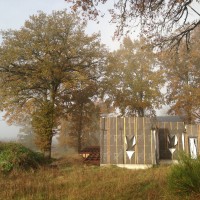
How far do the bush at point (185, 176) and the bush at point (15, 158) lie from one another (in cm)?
1008

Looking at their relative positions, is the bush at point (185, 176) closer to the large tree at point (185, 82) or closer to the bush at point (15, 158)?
the bush at point (15, 158)

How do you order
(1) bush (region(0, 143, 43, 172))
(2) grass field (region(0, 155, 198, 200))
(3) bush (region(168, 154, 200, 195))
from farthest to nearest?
(1) bush (region(0, 143, 43, 172)) < (2) grass field (region(0, 155, 198, 200)) < (3) bush (region(168, 154, 200, 195))

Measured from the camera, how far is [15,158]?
15.0 m

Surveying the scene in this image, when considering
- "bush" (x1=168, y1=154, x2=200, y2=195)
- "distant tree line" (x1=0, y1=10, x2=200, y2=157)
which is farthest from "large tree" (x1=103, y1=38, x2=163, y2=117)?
"bush" (x1=168, y1=154, x2=200, y2=195)

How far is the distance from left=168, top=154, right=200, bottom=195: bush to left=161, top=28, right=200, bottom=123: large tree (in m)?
22.3

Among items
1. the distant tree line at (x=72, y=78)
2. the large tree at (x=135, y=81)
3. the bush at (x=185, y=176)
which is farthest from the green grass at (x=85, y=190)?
the large tree at (x=135, y=81)

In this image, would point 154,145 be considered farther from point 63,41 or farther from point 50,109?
point 63,41

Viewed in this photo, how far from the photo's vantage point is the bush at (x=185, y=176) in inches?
278

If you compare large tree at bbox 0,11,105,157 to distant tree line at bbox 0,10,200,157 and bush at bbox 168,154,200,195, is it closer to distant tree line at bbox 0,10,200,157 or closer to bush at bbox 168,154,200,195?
distant tree line at bbox 0,10,200,157

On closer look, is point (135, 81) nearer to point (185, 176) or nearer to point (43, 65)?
point (43, 65)

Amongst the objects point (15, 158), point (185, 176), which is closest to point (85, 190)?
point (185, 176)

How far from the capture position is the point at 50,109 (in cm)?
2302

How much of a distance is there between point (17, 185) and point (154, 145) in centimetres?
1008

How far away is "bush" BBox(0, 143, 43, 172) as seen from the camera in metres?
14.8
